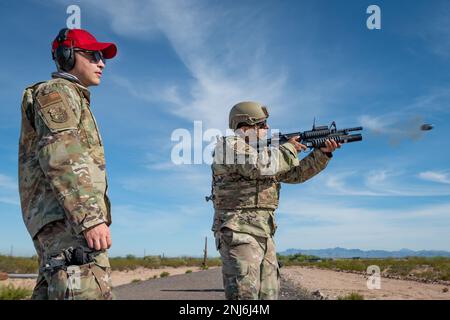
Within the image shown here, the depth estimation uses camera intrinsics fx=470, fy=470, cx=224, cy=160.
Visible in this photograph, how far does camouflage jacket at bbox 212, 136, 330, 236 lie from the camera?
17.7ft

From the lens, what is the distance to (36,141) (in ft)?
11.6

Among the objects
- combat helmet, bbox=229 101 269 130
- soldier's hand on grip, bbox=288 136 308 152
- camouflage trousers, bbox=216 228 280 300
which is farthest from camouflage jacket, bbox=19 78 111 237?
soldier's hand on grip, bbox=288 136 308 152

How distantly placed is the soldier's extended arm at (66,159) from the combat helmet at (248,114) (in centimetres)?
286

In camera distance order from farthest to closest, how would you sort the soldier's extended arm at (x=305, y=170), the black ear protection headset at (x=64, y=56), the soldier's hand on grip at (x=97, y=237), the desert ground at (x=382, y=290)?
the desert ground at (x=382, y=290) → the soldier's extended arm at (x=305, y=170) → the black ear protection headset at (x=64, y=56) → the soldier's hand on grip at (x=97, y=237)

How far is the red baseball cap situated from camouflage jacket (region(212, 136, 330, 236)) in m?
2.08

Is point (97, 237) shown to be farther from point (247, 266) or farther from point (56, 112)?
point (247, 266)

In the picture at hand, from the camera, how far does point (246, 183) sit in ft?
18.5

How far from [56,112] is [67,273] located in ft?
3.67

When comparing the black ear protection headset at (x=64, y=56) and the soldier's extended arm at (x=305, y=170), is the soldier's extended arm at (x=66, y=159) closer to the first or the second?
the black ear protection headset at (x=64, y=56)

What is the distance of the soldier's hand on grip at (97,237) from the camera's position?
3088 mm

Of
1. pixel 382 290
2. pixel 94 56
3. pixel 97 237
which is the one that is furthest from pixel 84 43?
pixel 382 290

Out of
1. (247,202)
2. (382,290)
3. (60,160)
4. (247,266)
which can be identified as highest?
(60,160)

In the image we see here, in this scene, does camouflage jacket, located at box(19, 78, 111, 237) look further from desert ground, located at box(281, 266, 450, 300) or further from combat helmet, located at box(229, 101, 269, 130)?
desert ground, located at box(281, 266, 450, 300)

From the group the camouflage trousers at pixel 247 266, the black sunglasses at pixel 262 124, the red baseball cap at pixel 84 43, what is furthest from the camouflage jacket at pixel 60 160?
the black sunglasses at pixel 262 124
